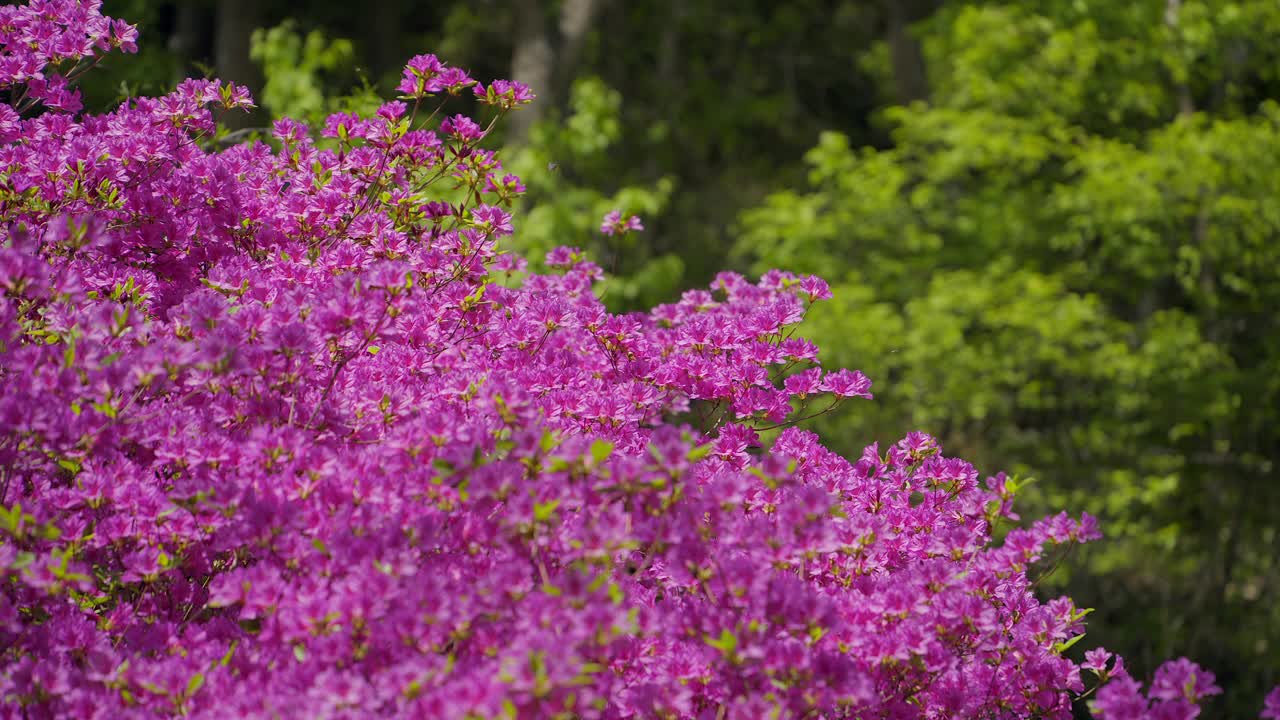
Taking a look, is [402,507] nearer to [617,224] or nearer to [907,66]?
[617,224]

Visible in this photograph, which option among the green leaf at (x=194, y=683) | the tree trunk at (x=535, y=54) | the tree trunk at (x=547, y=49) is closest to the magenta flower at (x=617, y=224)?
the green leaf at (x=194, y=683)

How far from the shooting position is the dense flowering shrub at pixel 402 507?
2.17 m

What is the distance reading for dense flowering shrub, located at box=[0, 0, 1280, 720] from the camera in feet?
7.11

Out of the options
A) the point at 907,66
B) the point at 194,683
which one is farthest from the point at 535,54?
the point at 194,683

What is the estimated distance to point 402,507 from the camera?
2.32m

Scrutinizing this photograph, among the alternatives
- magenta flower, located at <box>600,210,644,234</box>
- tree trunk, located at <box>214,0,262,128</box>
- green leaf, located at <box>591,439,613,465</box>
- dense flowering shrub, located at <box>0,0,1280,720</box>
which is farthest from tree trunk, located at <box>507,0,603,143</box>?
green leaf, located at <box>591,439,613,465</box>

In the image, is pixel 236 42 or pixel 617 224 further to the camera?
pixel 236 42

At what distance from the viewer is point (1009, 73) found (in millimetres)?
11023

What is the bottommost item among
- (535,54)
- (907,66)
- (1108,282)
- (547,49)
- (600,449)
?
(600,449)

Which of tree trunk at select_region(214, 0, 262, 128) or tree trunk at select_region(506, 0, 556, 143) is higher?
tree trunk at select_region(506, 0, 556, 143)

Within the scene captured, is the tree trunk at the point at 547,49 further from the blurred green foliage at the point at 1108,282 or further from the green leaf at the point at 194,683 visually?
the green leaf at the point at 194,683

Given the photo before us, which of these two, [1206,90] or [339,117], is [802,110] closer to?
[1206,90]

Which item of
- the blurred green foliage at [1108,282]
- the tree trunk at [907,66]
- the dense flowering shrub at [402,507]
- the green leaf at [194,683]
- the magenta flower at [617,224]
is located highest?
the tree trunk at [907,66]

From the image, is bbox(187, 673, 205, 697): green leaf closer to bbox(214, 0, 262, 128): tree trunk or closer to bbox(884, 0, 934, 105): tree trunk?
bbox(214, 0, 262, 128): tree trunk
